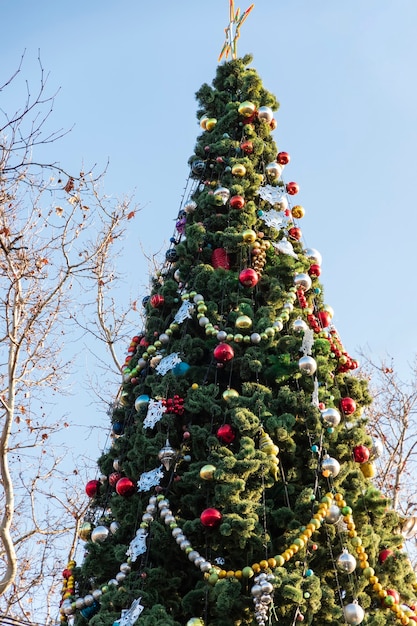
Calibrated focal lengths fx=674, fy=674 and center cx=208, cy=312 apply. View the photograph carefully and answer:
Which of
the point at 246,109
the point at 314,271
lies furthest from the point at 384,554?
the point at 246,109


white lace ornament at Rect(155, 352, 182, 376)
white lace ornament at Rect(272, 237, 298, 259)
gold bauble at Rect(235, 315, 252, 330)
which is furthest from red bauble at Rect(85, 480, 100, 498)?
white lace ornament at Rect(272, 237, 298, 259)

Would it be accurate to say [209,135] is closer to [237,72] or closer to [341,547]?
[237,72]

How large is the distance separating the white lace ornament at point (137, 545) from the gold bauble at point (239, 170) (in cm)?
290

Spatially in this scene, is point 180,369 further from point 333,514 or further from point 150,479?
point 333,514

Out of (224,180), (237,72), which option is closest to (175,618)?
(224,180)

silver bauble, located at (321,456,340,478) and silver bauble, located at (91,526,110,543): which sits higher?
silver bauble, located at (321,456,340,478)

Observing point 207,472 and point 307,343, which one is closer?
point 207,472

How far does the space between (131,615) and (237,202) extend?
10.1ft

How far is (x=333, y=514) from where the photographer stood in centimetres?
390

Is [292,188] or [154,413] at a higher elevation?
[292,188]

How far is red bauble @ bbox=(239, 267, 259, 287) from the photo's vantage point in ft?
15.7

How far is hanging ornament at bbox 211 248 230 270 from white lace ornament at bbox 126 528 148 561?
210 centimetres

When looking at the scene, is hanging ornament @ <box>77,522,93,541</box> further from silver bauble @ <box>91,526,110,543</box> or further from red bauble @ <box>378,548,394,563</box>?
red bauble @ <box>378,548,394,563</box>

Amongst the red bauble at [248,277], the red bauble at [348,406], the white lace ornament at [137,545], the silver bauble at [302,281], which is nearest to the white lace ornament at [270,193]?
the silver bauble at [302,281]
